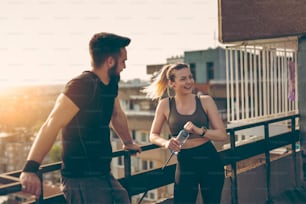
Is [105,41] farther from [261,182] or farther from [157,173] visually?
[261,182]

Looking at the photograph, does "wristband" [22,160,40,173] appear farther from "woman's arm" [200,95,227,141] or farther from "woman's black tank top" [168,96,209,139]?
"woman's arm" [200,95,227,141]

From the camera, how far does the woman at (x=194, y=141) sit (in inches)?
103

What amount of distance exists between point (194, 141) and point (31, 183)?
1.19 metres

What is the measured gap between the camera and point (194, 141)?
8.66 feet

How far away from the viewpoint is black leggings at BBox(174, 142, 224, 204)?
102 inches

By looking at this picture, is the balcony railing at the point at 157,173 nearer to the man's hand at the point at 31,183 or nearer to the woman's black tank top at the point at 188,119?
the man's hand at the point at 31,183

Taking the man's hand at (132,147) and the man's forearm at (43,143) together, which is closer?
the man's forearm at (43,143)

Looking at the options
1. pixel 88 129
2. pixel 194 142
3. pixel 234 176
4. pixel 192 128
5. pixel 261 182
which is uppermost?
pixel 88 129

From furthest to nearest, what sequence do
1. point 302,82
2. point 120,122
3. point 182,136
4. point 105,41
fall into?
point 302,82, point 182,136, point 120,122, point 105,41

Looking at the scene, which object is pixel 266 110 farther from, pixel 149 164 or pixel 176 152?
pixel 149 164

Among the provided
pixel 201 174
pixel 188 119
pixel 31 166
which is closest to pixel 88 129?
pixel 31 166

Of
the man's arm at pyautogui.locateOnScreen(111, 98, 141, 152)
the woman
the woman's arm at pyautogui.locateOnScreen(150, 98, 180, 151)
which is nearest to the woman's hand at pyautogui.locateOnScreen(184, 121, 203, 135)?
the woman

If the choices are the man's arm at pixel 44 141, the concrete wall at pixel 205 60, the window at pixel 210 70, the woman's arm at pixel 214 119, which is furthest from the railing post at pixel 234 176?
the window at pixel 210 70

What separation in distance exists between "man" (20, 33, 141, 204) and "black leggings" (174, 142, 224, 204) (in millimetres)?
641
